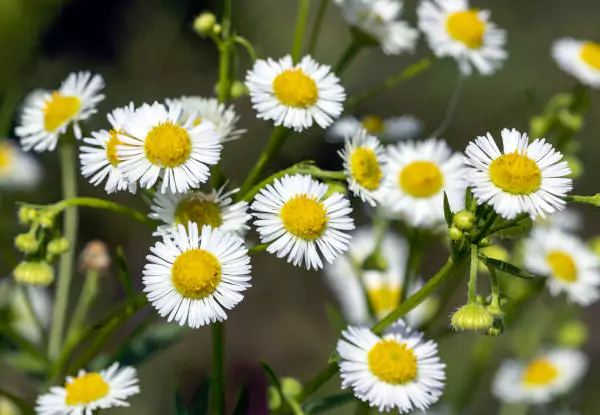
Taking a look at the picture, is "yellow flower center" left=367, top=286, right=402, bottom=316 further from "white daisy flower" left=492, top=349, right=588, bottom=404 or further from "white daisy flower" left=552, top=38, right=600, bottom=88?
"white daisy flower" left=552, top=38, right=600, bottom=88

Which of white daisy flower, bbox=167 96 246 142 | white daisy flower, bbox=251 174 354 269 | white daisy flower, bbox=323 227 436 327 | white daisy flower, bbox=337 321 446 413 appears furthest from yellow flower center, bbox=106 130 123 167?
white daisy flower, bbox=323 227 436 327

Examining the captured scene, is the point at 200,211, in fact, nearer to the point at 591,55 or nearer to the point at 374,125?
the point at 374,125

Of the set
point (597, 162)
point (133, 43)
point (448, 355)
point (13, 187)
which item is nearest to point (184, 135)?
point (13, 187)

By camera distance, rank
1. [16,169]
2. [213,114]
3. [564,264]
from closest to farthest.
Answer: [213,114], [564,264], [16,169]

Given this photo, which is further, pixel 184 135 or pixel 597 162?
pixel 597 162

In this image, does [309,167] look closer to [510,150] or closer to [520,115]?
[510,150]

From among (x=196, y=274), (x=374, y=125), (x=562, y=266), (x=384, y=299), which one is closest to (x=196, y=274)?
(x=196, y=274)
